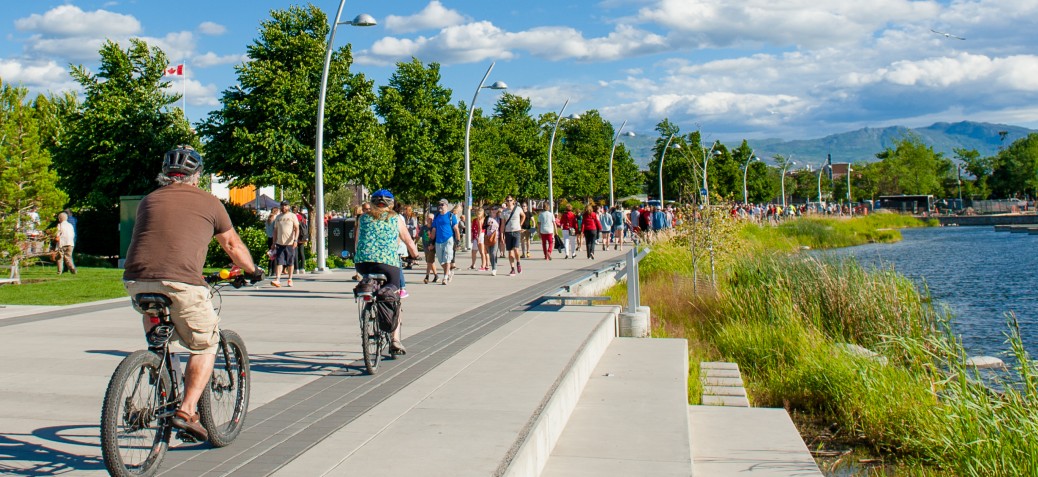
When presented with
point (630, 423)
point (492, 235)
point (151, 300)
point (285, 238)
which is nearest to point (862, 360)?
point (630, 423)

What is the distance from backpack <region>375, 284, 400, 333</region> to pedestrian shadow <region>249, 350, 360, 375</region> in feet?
1.75

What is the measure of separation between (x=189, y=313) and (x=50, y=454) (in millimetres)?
1249

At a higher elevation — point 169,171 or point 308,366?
point 169,171

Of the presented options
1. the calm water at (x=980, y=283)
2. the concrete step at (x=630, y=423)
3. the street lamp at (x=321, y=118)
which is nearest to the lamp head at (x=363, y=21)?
the street lamp at (x=321, y=118)

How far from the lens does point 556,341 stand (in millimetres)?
8492

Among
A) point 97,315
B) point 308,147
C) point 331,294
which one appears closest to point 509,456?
point 97,315

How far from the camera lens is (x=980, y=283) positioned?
85.7 feet

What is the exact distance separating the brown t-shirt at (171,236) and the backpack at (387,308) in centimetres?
320

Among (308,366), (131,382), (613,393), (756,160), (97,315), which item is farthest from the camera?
(756,160)

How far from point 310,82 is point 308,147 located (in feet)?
6.67

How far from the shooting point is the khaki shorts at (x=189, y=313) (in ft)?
15.1

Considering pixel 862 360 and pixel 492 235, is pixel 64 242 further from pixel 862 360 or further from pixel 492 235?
pixel 862 360

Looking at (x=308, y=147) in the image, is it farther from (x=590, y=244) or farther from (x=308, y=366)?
(x=308, y=366)

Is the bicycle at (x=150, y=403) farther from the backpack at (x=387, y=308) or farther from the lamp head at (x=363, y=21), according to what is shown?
the lamp head at (x=363, y=21)
